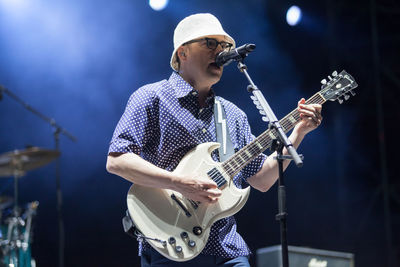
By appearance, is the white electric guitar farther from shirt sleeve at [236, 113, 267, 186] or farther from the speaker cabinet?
the speaker cabinet

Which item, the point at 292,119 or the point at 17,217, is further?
the point at 17,217

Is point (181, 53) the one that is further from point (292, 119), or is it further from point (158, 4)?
point (158, 4)

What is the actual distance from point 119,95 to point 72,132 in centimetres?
79

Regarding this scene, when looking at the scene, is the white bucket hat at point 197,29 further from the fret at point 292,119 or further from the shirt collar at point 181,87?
the fret at point 292,119

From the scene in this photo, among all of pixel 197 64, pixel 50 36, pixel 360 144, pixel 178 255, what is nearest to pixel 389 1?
pixel 360 144

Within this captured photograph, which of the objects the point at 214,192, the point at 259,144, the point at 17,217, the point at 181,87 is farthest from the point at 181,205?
the point at 17,217

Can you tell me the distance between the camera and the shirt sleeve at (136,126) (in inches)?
104

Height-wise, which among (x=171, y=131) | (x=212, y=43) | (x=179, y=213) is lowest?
(x=179, y=213)

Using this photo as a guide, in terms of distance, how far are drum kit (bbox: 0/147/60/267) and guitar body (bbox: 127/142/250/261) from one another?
2689 millimetres

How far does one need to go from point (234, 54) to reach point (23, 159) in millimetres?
3214

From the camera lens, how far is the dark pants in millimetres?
2549

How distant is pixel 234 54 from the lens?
2732 mm

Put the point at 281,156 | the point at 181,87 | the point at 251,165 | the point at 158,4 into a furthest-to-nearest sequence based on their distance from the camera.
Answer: the point at 158,4 < the point at 251,165 < the point at 181,87 < the point at 281,156

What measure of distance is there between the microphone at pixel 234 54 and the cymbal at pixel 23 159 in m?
2.79
